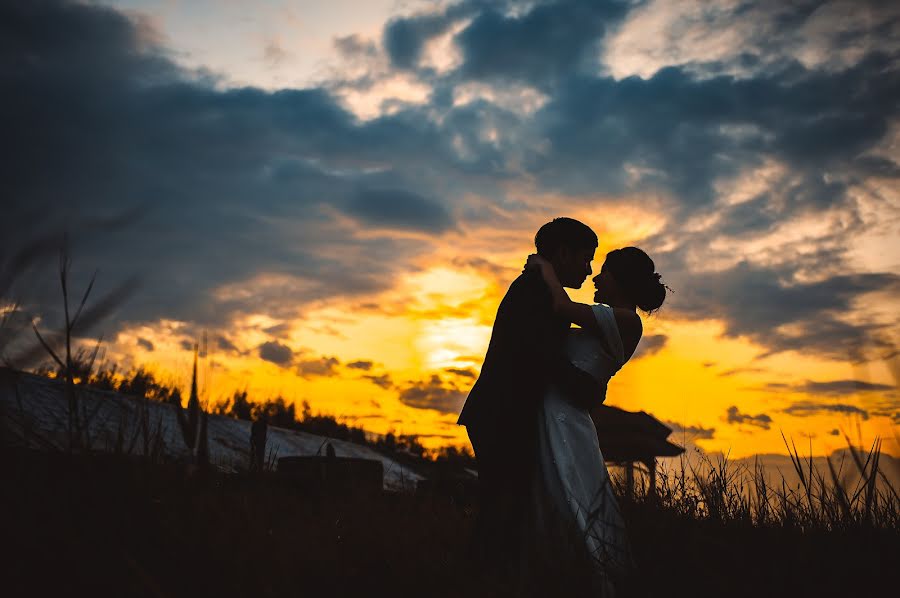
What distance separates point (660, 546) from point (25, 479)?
321 cm

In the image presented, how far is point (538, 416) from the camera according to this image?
3.87 metres

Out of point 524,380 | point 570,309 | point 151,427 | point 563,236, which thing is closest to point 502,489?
point 524,380

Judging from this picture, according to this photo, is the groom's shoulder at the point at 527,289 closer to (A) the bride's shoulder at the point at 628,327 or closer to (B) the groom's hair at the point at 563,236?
(B) the groom's hair at the point at 563,236

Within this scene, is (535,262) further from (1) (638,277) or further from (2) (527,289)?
(1) (638,277)

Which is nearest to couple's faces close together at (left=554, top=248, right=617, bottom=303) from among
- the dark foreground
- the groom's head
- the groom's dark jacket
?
the groom's head

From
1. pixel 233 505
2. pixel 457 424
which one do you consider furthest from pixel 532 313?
pixel 233 505

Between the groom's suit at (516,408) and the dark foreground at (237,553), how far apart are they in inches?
14.5

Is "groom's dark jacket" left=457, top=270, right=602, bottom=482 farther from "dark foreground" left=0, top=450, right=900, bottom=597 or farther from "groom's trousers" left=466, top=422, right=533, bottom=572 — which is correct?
"dark foreground" left=0, top=450, right=900, bottom=597

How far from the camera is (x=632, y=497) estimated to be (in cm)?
531

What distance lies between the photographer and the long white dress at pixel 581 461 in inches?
135

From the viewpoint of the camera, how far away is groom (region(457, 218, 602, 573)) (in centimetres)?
377

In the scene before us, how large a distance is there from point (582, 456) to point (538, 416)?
35 cm

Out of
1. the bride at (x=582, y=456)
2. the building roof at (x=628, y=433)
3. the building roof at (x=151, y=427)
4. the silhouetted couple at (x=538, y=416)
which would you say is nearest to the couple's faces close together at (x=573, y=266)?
the bride at (x=582, y=456)

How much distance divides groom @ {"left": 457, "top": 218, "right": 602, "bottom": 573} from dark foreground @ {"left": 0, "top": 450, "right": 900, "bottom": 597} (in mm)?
336
